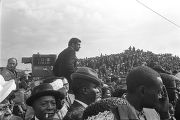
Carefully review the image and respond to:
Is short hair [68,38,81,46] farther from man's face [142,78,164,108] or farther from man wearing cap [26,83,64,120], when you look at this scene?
man's face [142,78,164,108]

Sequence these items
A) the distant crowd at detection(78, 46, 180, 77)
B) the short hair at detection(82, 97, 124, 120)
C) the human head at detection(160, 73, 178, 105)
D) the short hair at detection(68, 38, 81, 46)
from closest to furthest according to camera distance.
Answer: the short hair at detection(82, 97, 124, 120), the human head at detection(160, 73, 178, 105), the short hair at detection(68, 38, 81, 46), the distant crowd at detection(78, 46, 180, 77)

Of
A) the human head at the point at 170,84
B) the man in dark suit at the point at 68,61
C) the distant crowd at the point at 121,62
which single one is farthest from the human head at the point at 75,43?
the distant crowd at the point at 121,62

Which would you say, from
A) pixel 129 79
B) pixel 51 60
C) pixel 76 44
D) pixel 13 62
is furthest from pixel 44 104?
pixel 51 60

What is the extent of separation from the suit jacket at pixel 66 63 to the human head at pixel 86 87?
2.63 m

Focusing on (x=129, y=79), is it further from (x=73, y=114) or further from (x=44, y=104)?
(x=44, y=104)

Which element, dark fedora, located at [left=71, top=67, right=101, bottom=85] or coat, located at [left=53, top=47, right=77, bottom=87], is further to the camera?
coat, located at [left=53, top=47, right=77, bottom=87]

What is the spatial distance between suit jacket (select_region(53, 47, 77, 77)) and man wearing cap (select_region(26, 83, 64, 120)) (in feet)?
8.40

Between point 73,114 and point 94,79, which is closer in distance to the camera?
point 73,114

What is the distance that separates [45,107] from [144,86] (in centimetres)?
131

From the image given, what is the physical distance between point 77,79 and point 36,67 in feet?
21.6

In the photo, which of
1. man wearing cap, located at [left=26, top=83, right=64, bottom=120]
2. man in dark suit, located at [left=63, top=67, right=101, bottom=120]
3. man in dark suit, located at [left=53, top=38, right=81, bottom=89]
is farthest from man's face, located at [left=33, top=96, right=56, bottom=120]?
man in dark suit, located at [left=53, top=38, right=81, bottom=89]

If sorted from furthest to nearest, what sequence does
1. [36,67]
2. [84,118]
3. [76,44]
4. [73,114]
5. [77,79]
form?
[36,67] → [76,44] → [77,79] → [73,114] → [84,118]

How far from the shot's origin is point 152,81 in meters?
2.63

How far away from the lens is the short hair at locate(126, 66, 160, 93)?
261cm
